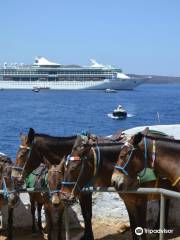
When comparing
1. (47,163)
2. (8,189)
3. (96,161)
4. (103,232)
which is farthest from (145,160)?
(103,232)

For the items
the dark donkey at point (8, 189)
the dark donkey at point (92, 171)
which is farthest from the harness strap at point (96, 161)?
the dark donkey at point (8, 189)

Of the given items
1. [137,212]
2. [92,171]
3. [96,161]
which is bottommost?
[137,212]

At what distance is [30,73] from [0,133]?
9432cm

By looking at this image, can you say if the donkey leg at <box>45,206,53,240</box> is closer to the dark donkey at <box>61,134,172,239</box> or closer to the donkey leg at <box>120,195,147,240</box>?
the dark donkey at <box>61,134,172,239</box>

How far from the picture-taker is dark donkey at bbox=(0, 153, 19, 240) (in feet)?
27.7

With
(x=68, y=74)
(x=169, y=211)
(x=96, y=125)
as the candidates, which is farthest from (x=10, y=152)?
(x=68, y=74)

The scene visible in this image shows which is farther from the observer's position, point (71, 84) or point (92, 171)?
point (71, 84)

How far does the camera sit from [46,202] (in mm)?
8734

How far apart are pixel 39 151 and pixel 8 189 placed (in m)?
0.77

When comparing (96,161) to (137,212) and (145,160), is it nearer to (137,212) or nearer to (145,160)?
(145,160)

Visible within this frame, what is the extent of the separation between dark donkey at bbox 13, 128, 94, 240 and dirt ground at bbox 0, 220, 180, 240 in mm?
586

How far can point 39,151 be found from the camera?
8.48 metres

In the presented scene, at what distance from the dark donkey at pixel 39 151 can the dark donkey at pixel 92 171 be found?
857 millimetres

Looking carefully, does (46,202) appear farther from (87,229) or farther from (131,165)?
(131,165)
